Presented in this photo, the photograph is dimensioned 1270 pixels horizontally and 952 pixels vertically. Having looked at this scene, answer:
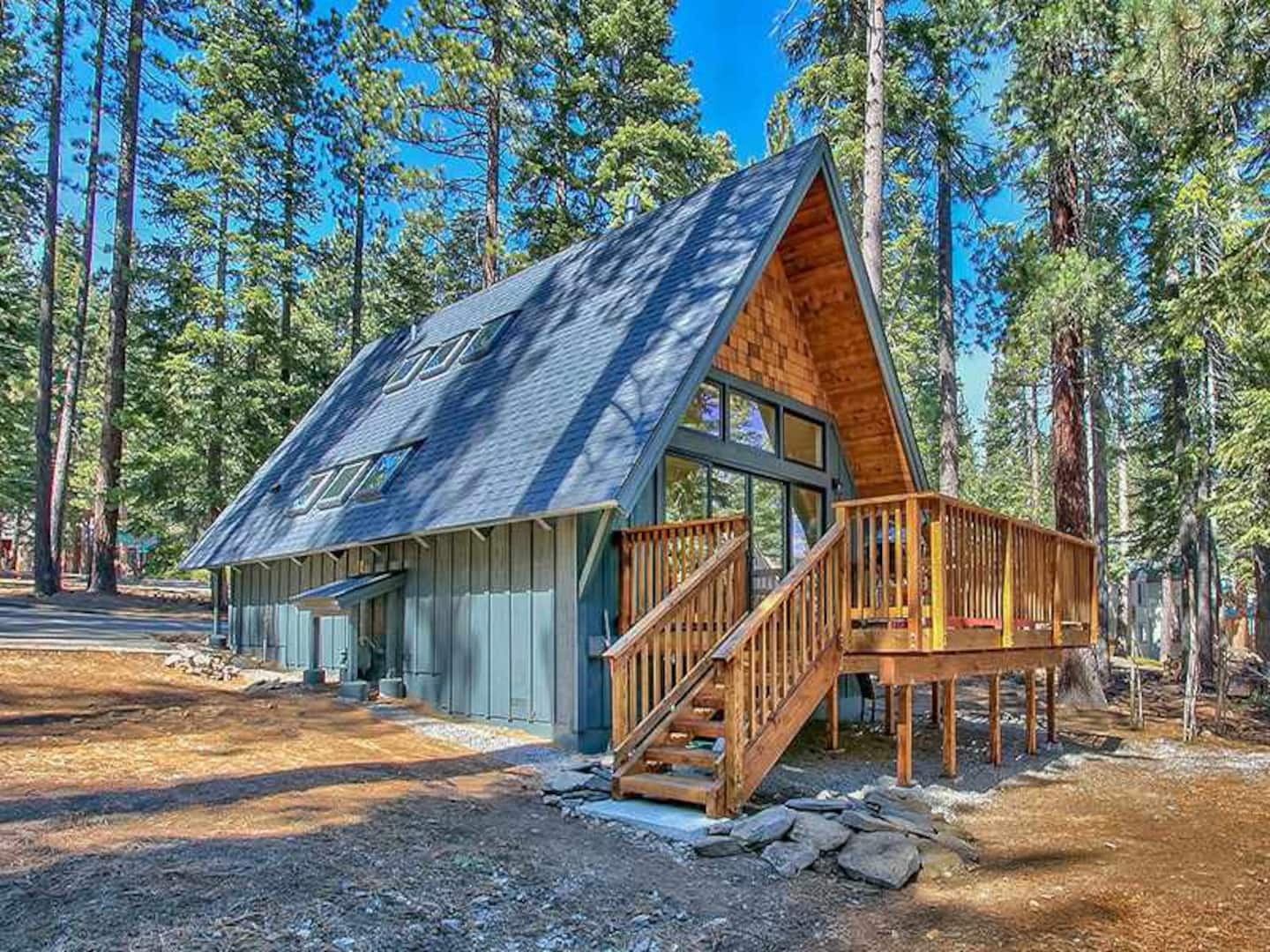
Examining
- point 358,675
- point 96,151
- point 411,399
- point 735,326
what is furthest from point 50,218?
point 735,326

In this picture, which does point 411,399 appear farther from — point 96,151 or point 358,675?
point 96,151

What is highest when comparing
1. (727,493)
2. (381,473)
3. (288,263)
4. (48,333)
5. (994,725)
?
(288,263)

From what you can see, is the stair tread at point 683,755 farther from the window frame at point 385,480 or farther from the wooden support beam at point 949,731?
the window frame at point 385,480

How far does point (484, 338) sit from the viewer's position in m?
12.7

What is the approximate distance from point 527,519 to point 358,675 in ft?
14.6

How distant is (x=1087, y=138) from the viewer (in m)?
13.0

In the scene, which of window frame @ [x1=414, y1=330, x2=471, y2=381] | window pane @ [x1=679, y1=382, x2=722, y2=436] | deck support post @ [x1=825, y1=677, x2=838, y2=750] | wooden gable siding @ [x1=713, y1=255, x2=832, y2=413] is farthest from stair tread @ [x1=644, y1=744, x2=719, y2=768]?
window frame @ [x1=414, y1=330, x2=471, y2=381]

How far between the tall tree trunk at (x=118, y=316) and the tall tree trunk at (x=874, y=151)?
17307 millimetres

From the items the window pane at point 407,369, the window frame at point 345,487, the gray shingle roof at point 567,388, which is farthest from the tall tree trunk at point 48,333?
the window frame at point 345,487

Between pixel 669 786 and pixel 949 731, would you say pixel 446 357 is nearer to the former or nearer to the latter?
pixel 949 731

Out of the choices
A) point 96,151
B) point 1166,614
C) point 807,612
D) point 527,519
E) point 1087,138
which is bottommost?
point 1166,614

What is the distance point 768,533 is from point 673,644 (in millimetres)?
3197

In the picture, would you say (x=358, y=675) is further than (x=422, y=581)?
Yes

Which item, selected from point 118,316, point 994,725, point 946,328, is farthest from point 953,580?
point 118,316
